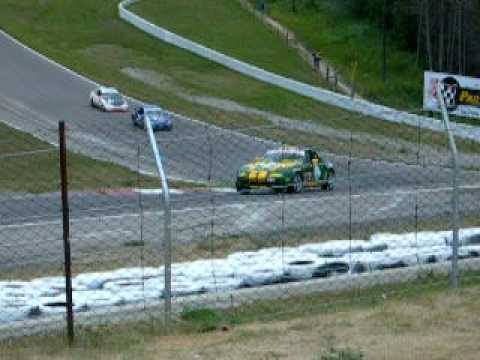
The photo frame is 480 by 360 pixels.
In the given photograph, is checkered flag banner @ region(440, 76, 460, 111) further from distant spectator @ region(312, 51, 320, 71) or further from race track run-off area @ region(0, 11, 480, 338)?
distant spectator @ region(312, 51, 320, 71)

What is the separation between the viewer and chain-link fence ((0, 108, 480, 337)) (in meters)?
10.4

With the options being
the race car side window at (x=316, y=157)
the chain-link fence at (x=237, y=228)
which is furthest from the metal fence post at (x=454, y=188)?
the race car side window at (x=316, y=157)

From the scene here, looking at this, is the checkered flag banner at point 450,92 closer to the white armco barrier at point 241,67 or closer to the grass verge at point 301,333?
the grass verge at point 301,333

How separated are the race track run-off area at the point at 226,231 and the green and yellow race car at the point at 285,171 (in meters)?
0.29

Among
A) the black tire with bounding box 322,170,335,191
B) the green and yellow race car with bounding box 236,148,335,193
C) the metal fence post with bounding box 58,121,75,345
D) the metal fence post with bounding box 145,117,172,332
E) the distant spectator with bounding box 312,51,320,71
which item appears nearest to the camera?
the metal fence post with bounding box 58,121,75,345

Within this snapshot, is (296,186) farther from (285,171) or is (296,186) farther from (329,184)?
(329,184)

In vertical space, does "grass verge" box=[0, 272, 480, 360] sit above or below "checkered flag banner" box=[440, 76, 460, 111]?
below

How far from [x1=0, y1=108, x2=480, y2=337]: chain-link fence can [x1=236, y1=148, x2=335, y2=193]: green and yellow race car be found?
0.17 ft

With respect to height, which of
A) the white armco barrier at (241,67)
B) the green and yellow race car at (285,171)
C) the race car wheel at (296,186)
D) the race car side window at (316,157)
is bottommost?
the race car wheel at (296,186)

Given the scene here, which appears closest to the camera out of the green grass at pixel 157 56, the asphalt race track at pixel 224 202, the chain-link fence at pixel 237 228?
the chain-link fence at pixel 237 228

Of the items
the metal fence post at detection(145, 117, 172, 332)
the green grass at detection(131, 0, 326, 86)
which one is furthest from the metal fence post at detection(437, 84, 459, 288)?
the green grass at detection(131, 0, 326, 86)

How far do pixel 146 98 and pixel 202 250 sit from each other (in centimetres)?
3306

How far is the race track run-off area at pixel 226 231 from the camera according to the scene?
36.4ft

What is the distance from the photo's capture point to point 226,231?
1688 cm
